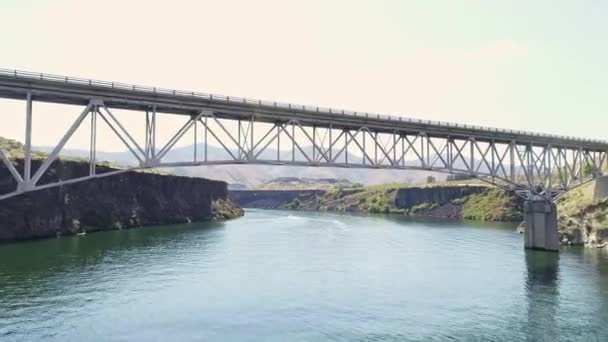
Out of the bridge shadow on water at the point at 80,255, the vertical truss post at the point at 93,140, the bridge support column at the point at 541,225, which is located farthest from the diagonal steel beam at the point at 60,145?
the bridge support column at the point at 541,225

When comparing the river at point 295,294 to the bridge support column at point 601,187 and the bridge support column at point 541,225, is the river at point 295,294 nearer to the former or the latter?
the bridge support column at point 541,225

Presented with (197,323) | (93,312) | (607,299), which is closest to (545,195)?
(607,299)

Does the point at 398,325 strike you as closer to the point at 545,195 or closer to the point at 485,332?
the point at 485,332

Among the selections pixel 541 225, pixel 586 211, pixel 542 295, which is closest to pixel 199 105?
pixel 542 295

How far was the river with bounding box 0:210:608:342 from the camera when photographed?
3023 centimetres

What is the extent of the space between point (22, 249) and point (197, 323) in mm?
43003

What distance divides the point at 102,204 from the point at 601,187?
93.9 metres

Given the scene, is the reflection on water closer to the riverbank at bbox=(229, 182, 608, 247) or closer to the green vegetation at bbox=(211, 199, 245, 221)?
the riverbank at bbox=(229, 182, 608, 247)

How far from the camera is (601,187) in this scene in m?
79.4

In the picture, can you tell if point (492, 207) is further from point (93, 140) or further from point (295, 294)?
point (93, 140)

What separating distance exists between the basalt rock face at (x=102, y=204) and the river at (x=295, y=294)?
793 centimetres

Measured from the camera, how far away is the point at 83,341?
90.2 feet

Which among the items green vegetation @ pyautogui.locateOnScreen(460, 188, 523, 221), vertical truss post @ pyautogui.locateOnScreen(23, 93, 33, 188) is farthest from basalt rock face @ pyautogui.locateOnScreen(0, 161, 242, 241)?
green vegetation @ pyautogui.locateOnScreen(460, 188, 523, 221)

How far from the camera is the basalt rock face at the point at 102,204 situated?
73.0 metres
